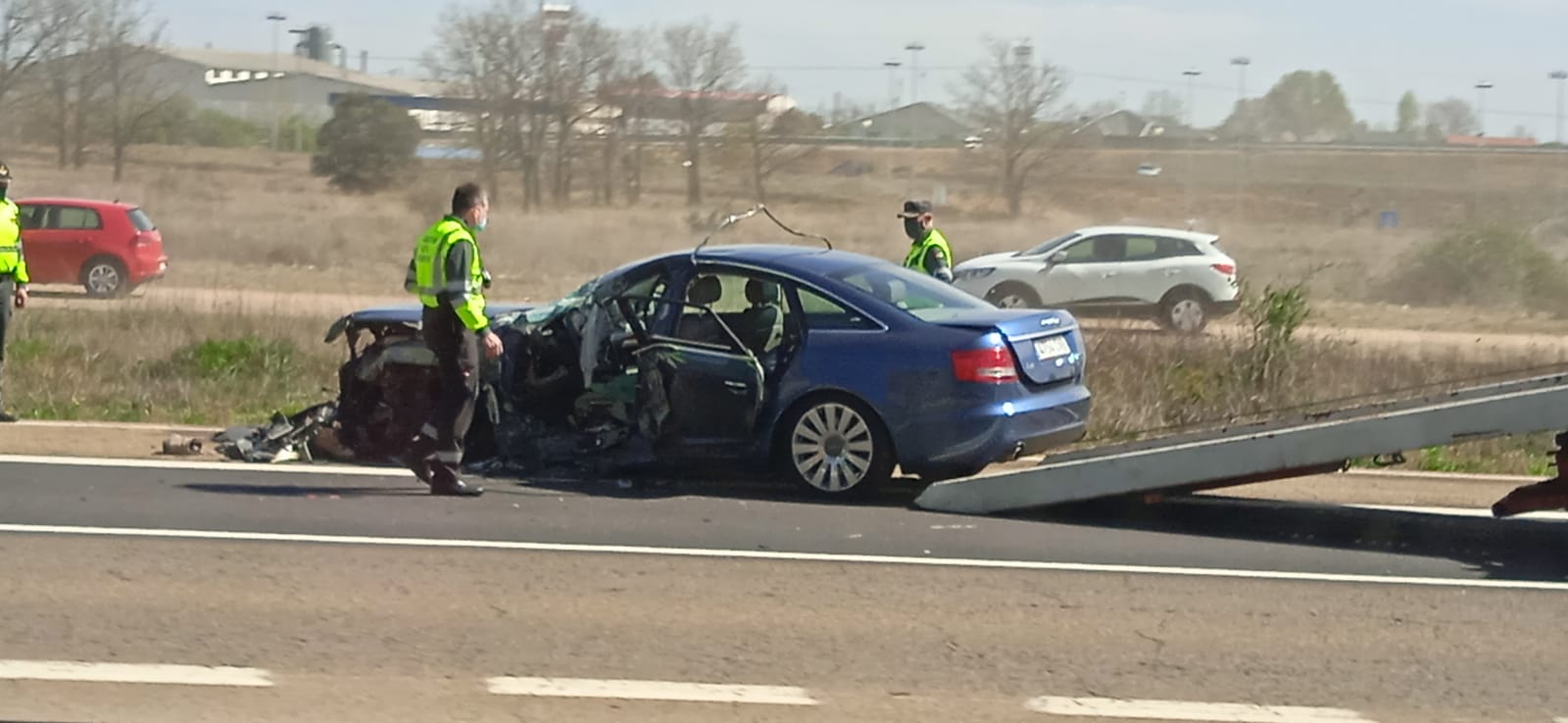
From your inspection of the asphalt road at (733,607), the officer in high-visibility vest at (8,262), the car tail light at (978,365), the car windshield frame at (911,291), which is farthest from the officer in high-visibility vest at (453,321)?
the officer in high-visibility vest at (8,262)

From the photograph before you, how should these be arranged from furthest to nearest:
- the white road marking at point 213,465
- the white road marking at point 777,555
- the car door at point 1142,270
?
the car door at point 1142,270 < the white road marking at point 213,465 < the white road marking at point 777,555

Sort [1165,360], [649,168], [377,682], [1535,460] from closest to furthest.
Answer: [377,682], [1535,460], [1165,360], [649,168]

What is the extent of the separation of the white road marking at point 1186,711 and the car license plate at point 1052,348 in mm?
4112

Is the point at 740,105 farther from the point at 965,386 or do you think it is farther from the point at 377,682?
the point at 377,682

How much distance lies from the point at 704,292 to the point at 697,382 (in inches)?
21.3

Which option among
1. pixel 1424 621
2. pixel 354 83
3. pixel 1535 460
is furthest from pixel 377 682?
pixel 354 83

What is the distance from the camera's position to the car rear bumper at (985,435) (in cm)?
982

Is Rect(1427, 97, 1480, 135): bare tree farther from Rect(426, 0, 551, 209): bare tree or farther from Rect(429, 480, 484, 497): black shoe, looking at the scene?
Rect(429, 480, 484, 497): black shoe

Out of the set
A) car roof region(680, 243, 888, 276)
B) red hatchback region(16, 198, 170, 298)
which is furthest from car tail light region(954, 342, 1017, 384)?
red hatchback region(16, 198, 170, 298)

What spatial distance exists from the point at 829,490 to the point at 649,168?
150 feet

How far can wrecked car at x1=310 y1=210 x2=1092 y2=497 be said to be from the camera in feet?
32.6

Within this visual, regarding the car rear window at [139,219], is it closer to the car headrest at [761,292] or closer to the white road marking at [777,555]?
the car headrest at [761,292]

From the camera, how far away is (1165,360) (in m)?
15.1

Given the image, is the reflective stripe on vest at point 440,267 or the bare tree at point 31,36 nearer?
the reflective stripe on vest at point 440,267
